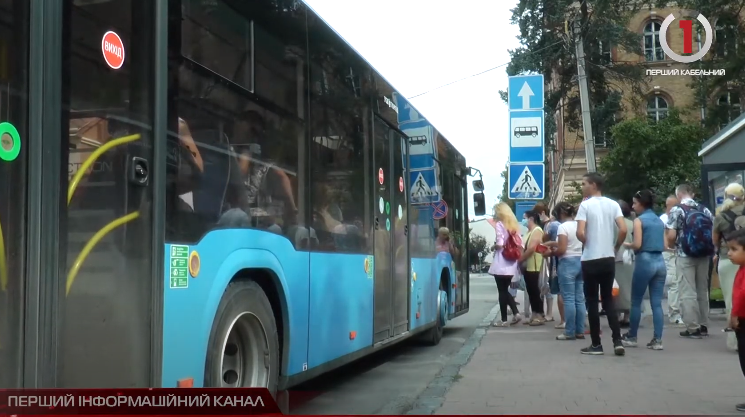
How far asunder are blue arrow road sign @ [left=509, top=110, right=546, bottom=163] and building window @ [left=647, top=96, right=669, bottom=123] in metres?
24.4

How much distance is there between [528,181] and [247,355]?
40.0 feet

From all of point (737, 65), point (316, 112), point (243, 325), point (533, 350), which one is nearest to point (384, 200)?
point (316, 112)

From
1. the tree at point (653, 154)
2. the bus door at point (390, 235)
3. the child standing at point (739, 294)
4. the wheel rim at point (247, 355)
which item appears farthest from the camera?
the tree at point (653, 154)

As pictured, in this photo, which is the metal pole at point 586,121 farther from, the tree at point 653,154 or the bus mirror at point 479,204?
the tree at point 653,154

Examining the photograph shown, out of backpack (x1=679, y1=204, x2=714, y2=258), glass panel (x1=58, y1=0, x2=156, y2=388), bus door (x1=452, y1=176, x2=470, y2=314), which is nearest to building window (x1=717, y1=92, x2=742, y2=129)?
bus door (x1=452, y1=176, x2=470, y2=314)

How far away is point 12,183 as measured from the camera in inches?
125

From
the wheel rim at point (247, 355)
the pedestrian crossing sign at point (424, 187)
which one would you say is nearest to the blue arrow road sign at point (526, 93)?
the pedestrian crossing sign at point (424, 187)

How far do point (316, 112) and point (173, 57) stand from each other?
2222mm

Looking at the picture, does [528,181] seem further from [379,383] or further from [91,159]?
[91,159]

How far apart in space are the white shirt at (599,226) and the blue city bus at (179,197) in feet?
8.76

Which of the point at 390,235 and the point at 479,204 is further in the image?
the point at 479,204

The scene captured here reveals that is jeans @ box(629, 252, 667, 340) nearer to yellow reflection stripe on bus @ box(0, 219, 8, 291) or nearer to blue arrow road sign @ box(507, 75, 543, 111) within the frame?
yellow reflection stripe on bus @ box(0, 219, 8, 291)

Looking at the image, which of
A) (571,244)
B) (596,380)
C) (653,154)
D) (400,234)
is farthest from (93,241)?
(653,154)

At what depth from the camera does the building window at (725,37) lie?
25969mm
